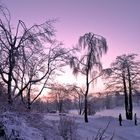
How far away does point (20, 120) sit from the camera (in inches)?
447

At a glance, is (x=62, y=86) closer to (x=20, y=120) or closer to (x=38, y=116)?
(x=38, y=116)

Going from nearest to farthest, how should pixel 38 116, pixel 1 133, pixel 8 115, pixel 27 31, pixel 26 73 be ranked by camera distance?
pixel 1 133 < pixel 8 115 < pixel 38 116 < pixel 27 31 < pixel 26 73

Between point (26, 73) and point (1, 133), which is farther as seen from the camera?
point (26, 73)

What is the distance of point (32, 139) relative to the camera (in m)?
10.3

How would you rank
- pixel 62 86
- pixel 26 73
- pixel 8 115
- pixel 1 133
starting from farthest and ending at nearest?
pixel 62 86, pixel 26 73, pixel 8 115, pixel 1 133

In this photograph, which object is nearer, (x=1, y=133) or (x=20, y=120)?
(x=1, y=133)

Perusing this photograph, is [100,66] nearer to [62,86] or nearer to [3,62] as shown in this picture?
[62,86]

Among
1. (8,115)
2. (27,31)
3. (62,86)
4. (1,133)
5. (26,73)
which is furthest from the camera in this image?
(62,86)

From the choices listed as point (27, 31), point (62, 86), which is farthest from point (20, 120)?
point (62, 86)

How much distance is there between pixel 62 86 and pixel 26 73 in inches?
272

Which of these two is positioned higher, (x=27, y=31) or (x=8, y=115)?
(x=27, y=31)

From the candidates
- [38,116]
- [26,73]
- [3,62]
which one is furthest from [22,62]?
[38,116]

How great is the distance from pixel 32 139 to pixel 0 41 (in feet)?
47.4

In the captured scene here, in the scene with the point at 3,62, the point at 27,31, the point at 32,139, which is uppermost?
the point at 27,31
